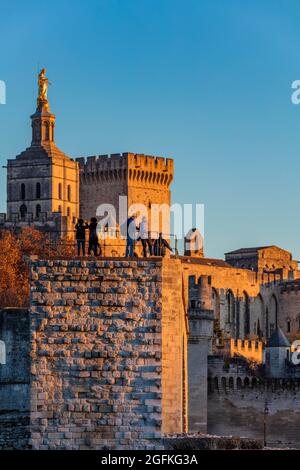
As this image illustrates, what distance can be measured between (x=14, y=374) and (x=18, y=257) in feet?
175

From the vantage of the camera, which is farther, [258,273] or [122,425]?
[258,273]

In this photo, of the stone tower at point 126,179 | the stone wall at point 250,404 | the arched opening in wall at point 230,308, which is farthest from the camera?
the stone tower at point 126,179

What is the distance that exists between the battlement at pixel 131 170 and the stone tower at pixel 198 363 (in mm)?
58827

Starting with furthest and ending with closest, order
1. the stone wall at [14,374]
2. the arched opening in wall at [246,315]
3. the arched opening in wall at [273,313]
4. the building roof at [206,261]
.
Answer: the arched opening in wall at [273,313] < the arched opening in wall at [246,315] < the building roof at [206,261] < the stone wall at [14,374]

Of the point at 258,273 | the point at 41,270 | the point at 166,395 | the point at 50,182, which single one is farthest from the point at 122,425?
the point at 258,273

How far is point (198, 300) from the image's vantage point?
80125 mm

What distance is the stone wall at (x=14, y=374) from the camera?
123ft

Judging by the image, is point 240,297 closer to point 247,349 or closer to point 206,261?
point 206,261

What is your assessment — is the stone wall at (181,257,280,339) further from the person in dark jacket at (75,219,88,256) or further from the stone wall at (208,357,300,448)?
the person in dark jacket at (75,219,88,256)

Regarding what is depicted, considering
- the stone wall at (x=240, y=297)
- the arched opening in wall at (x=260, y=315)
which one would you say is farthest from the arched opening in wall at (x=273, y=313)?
the arched opening in wall at (x=260, y=315)

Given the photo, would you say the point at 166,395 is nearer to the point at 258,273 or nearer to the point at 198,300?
the point at 198,300

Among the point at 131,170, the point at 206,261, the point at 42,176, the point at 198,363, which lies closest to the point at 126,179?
the point at 131,170

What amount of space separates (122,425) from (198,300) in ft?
162

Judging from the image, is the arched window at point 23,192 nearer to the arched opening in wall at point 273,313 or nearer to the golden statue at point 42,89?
the golden statue at point 42,89
